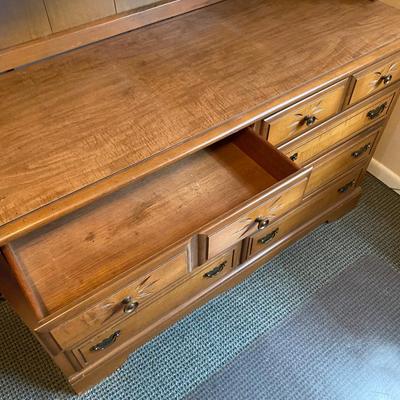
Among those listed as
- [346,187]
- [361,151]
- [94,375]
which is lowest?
[94,375]

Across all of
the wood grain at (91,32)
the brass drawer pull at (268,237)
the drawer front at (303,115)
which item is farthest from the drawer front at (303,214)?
the wood grain at (91,32)

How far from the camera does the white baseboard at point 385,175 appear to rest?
64.4 inches

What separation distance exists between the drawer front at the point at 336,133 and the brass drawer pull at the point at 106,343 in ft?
2.02

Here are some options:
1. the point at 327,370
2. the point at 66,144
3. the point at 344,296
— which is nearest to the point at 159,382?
the point at 327,370

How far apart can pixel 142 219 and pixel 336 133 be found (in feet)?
2.03

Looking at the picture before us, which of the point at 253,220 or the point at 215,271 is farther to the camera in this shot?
the point at 215,271

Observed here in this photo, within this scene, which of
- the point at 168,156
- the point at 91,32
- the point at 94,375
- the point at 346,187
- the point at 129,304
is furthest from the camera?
the point at 346,187

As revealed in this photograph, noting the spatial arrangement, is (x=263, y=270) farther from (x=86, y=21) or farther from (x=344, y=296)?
(x=86, y=21)

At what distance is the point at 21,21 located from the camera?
2.90ft

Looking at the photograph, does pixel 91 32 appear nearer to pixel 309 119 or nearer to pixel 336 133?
pixel 309 119

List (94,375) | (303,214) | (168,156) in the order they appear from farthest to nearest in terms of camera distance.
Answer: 1. (303,214)
2. (94,375)
3. (168,156)

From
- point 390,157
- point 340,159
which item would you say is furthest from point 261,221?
point 390,157

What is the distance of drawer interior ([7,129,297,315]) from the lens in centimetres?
78

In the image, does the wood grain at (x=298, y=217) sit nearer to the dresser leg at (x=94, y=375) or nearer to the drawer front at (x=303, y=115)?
the drawer front at (x=303, y=115)
